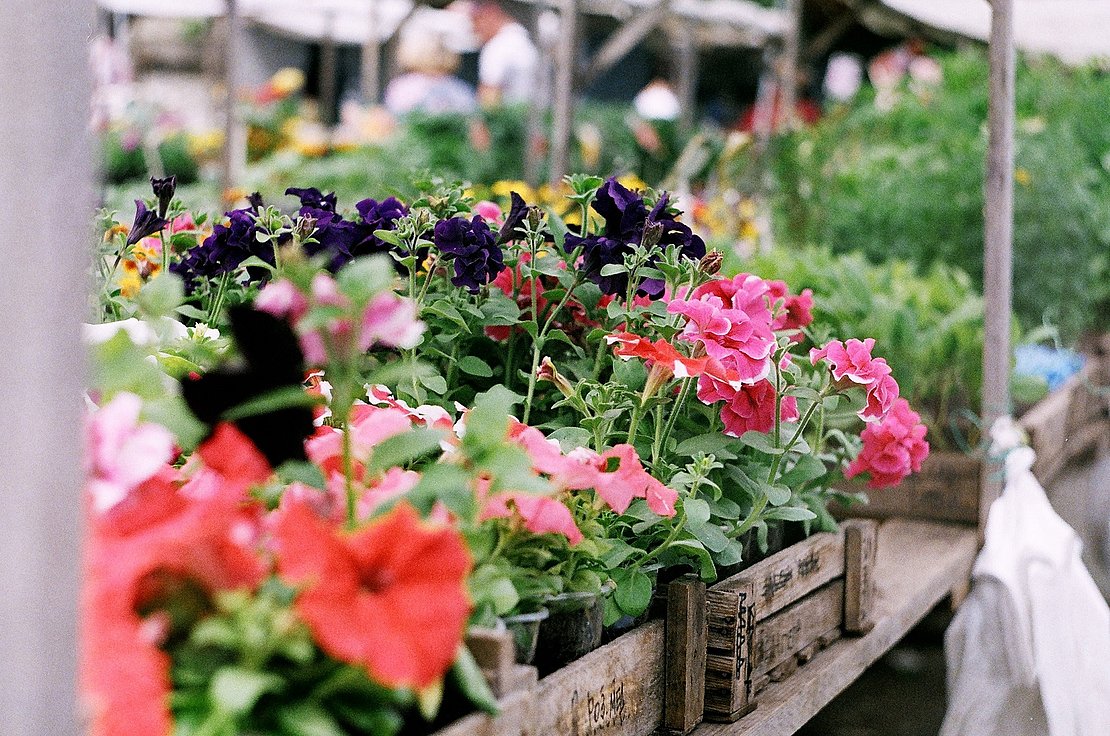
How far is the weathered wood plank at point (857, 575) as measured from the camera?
1624mm

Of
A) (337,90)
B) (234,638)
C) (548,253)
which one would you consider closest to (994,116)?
(548,253)

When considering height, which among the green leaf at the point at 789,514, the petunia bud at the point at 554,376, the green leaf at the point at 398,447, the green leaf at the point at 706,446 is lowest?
the green leaf at the point at 789,514

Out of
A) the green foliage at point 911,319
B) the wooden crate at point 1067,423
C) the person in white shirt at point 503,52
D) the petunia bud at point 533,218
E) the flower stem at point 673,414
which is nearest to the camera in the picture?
the flower stem at point 673,414

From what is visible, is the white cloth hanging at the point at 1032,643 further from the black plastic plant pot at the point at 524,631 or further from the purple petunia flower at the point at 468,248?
the black plastic plant pot at the point at 524,631

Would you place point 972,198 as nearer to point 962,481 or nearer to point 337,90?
point 962,481

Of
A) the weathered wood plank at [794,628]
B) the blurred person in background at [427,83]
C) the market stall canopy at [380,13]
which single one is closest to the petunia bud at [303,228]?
the weathered wood plank at [794,628]

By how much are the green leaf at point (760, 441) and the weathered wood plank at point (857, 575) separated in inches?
14.3

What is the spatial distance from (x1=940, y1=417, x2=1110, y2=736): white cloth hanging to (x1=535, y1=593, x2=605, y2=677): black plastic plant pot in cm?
93

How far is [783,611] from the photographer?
1459 millimetres

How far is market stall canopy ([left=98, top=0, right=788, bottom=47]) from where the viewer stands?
7.45 m

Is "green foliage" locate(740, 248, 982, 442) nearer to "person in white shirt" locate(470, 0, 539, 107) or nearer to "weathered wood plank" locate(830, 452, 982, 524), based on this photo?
"weathered wood plank" locate(830, 452, 982, 524)

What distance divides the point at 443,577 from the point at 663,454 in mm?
680

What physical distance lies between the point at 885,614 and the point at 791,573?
1.32 feet

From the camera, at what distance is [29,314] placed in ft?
1.88
